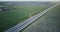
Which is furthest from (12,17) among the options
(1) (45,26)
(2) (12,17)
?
(1) (45,26)

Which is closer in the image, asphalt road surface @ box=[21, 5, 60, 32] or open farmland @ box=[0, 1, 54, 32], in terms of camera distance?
asphalt road surface @ box=[21, 5, 60, 32]

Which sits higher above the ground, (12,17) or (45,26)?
(45,26)

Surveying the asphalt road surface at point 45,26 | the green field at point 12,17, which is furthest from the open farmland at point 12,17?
the asphalt road surface at point 45,26

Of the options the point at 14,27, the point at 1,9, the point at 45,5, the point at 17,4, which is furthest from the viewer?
the point at 45,5

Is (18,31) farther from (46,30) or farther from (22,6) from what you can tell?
(22,6)

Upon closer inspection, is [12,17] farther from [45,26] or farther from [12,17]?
[45,26]

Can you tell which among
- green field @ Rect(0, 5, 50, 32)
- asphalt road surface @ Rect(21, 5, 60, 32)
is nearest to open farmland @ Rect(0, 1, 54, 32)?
green field @ Rect(0, 5, 50, 32)

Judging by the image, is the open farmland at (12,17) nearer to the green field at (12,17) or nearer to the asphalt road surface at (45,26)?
the green field at (12,17)

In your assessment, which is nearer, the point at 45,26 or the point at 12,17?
the point at 45,26

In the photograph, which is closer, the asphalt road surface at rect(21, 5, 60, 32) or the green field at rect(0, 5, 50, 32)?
the asphalt road surface at rect(21, 5, 60, 32)

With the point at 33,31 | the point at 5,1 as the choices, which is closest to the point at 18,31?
the point at 33,31

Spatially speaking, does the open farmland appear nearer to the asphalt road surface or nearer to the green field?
the green field
